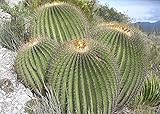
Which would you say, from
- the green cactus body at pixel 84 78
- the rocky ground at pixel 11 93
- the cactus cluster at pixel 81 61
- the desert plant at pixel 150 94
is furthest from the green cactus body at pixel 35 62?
the desert plant at pixel 150 94

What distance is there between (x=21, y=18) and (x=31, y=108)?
3070 mm

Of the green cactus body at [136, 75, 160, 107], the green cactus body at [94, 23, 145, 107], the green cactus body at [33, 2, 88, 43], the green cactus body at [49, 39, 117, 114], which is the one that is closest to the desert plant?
the green cactus body at [136, 75, 160, 107]

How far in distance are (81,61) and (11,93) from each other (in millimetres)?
1451

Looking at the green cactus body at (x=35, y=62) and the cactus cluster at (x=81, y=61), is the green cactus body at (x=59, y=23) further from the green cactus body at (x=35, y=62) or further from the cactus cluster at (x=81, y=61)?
the green cactus body at (x=35, y=62)

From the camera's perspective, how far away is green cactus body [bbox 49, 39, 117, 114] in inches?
201

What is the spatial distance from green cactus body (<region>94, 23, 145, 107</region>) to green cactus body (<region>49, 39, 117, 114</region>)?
42 cm

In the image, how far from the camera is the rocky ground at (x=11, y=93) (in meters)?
5.78

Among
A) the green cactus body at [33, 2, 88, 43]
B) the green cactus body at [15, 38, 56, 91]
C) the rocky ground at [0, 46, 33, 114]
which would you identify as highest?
the green cactus body at [33, 2, 88, 43]

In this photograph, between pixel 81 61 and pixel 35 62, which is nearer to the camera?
pixel 81 61

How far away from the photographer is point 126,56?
5809 millimetres

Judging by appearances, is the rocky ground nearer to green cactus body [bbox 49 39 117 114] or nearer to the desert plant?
green cactus body [bbox 49 39 117 114]

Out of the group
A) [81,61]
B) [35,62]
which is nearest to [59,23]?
[35,62]

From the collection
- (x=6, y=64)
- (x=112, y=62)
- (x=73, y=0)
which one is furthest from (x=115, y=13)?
(x=112, y=62)

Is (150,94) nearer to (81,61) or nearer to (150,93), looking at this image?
(150,93)
